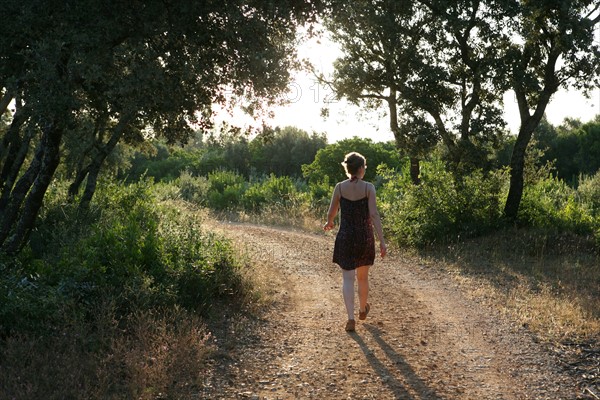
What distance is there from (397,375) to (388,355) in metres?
0.63

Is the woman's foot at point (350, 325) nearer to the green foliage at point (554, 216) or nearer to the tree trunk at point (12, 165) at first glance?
the tree trunk at point (12, 165)

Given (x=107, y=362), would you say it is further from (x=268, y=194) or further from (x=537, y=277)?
(x=268, y=194)

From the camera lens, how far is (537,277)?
11492 millimetres

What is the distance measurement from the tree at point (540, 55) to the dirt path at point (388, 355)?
255 inches

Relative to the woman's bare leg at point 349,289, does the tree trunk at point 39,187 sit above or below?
above

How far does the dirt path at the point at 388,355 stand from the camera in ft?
19.5

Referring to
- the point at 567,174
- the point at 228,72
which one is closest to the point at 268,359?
the point at 228,72

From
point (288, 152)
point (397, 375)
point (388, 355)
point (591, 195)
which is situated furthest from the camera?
point (288, 152)

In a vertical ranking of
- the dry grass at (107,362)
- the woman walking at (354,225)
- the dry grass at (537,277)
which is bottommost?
the dry grass at (107,362)

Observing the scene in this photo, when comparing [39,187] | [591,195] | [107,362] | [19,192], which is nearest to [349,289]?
[107,362]

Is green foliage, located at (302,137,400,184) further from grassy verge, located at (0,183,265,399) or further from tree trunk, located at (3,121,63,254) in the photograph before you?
grassy verge, located at (0,183,265,399)

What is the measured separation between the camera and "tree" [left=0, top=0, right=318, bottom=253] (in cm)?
861

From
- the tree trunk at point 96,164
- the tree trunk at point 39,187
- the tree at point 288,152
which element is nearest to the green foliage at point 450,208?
the tree trunk at point 96,164

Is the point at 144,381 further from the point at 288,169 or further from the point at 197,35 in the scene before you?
the point at 288,169
